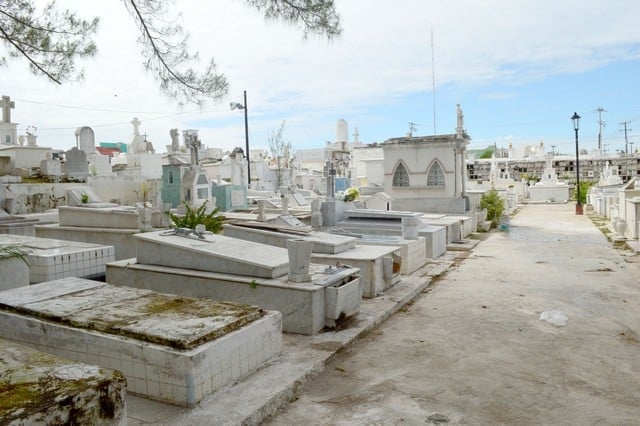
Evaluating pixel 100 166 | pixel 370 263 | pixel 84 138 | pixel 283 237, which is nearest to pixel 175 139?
pixel 100 166

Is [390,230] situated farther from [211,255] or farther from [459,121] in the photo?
[459,121]

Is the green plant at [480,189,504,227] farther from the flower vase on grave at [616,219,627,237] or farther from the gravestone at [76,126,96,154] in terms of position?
the gravestone at [76,126,96,154]

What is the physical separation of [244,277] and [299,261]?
0.65 metres

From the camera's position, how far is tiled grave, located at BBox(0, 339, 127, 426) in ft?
6.89

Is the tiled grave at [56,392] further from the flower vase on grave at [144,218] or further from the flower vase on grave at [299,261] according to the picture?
the flower vase on grave at [144,218]

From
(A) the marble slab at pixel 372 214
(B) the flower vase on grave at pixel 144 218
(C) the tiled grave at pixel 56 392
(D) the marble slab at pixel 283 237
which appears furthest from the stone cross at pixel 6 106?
(C) the tiled grave at pixel 56 392

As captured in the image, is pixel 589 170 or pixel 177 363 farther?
pixel 589 170

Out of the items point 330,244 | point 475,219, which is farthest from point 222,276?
point 475,219

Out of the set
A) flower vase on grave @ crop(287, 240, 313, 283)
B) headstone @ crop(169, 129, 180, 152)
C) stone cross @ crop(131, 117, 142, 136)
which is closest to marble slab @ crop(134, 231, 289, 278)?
flower vase on grave @ crop(287, 240, 313, 283)

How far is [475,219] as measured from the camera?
A: 1552 cm

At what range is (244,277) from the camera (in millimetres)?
5301

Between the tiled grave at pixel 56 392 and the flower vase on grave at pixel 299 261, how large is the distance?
2671 mm

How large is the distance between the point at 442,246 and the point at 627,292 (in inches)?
159

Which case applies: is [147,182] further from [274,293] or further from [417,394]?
[417,394]
